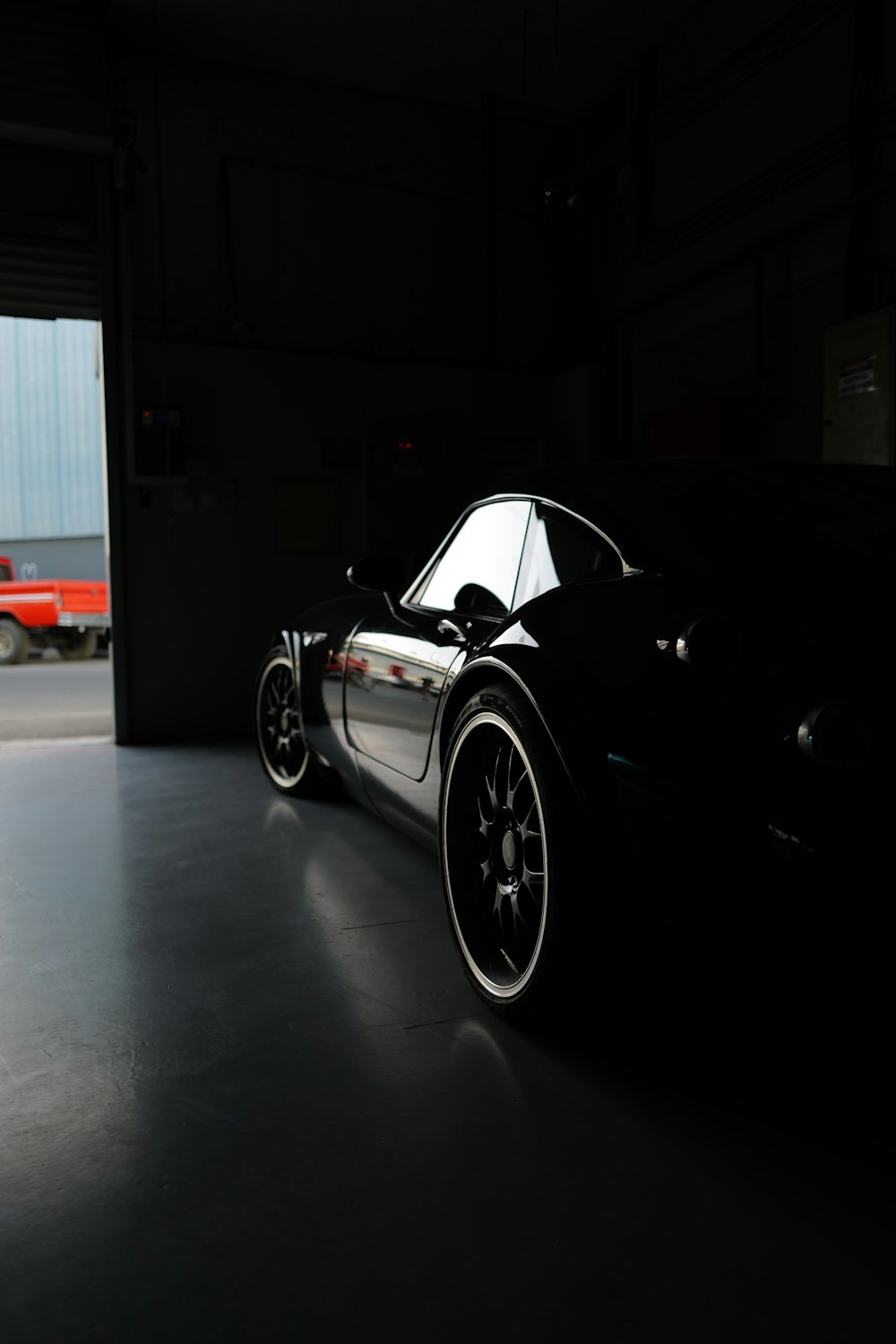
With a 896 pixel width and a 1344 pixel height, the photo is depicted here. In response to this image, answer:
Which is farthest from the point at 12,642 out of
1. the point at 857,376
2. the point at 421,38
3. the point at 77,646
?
the point at 857,376

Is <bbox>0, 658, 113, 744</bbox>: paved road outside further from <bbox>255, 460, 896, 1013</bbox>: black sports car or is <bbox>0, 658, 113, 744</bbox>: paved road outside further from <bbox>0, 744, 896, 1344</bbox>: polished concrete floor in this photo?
<bbox>255, 460, 896, 1013</bbox>: black sports car

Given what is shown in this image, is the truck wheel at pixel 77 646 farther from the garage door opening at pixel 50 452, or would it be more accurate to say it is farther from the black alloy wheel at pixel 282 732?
the black alloy wheel at pixel 282 732

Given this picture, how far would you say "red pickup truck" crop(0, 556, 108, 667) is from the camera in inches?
504

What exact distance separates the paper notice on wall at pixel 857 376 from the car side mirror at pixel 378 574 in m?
2.95

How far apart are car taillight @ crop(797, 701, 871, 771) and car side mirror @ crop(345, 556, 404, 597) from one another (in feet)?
6.04

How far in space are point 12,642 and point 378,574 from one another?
434 inches

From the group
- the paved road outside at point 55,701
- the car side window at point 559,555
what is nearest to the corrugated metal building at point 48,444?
the paved road outside at point 55,701

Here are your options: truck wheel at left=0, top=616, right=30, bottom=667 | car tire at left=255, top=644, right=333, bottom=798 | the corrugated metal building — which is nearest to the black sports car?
car tire at left=255, top=644, right=333, bottom=798

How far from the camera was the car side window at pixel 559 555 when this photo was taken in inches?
80.0

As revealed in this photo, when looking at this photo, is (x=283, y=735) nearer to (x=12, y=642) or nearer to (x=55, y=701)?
(x=55, y=701)

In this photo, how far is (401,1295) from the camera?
4.16 feet

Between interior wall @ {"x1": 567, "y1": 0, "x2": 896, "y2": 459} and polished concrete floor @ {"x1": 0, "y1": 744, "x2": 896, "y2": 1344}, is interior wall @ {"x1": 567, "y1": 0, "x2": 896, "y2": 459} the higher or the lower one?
the higher one

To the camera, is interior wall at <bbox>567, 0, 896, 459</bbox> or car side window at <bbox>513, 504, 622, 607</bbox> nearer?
car side window at <bbox>513, 504, 622, 607</bbox>

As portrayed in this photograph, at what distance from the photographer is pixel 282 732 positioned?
433cm
